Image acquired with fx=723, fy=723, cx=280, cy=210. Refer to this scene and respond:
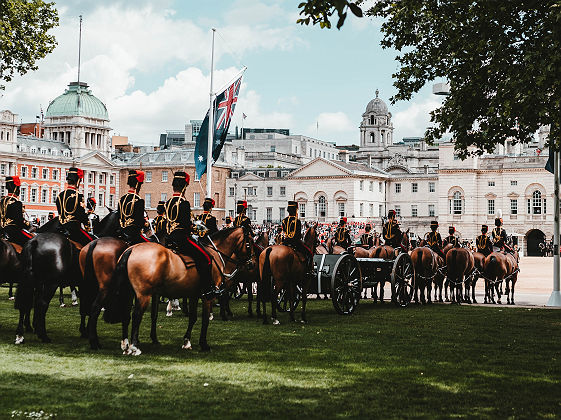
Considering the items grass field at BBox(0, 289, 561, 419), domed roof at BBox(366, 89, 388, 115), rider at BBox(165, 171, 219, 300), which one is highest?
domed roof at BBox(366, 89, 388, 115)

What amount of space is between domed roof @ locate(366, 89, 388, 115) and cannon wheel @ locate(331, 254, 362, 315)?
406 ft

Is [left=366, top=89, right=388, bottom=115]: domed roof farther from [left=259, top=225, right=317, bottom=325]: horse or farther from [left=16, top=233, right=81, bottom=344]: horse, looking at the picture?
[left=16, top=233, right=81, bottom=344]: horse

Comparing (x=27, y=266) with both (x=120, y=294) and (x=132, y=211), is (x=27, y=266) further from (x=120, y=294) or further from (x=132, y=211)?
(x=120, y=294)

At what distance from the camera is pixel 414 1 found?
16.0 meters

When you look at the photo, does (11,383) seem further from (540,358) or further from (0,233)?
(540,358)

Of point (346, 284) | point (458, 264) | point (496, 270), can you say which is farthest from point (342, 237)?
point (496, 270)

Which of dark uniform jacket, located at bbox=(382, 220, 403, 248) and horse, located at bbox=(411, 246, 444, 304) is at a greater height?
dark uniform jacket, located at bbox=(382, 220, 403, 248)

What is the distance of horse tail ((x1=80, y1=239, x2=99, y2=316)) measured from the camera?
1185 cm

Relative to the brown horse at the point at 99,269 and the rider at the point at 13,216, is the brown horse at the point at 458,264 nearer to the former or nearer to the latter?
the brown horse at the point at 99,269

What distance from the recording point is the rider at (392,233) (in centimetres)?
2177

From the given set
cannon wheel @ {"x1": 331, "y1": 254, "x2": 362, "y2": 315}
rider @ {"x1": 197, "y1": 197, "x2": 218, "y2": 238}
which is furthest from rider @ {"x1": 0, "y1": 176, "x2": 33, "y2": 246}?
cannon wheel @ {"x1": 331, "y1": 254, "x2": 362, "y2": 315}

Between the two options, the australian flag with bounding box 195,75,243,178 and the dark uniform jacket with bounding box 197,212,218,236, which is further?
the australian flag with bounding box 195,75,243,178

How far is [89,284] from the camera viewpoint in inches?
480

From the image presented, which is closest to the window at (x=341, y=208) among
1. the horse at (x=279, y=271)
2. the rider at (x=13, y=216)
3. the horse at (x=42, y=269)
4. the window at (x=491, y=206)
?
the window at (x=491, y=206)
